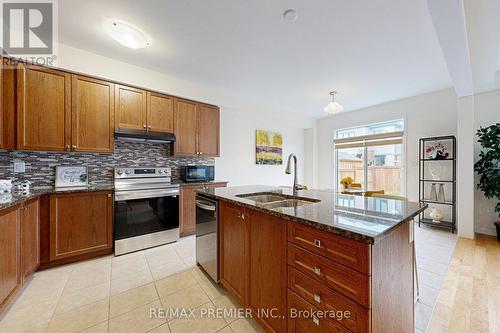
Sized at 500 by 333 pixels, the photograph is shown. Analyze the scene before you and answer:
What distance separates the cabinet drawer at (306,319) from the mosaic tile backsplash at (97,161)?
2.94 m

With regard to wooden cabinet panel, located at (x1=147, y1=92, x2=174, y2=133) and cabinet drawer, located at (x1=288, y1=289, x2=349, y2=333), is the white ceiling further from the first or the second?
cabinet drawer, located at (x1=288, y1=289, x2=349, y2=333)

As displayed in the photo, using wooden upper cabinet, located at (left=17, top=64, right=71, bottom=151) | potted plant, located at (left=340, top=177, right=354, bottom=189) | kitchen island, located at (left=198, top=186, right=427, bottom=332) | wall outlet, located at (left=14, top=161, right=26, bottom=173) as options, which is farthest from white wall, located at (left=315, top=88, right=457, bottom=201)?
wall outlet, located at (left=14, top=161, right=26, bottom=173)

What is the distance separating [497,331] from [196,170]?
3624 mm

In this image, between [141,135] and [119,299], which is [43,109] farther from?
[119,299]

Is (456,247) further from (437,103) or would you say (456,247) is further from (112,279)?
(112,279)

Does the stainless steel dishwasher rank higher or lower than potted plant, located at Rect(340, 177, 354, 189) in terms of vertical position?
lower

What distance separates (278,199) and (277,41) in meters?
1.79

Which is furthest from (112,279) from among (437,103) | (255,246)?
(437,103)

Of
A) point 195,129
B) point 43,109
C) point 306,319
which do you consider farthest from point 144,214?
point 306,319

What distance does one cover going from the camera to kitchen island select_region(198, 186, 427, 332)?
889mm

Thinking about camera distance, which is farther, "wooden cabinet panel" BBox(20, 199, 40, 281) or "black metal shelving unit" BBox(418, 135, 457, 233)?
"black metal shelving unit" BBox(418, 135, 457, 233)

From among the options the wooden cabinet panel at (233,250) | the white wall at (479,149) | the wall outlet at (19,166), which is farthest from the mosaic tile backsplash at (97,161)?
the white wall at (479,149)

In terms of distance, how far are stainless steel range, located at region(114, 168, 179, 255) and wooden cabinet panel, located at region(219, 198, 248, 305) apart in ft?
4.83

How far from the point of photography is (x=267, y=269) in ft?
4.46
